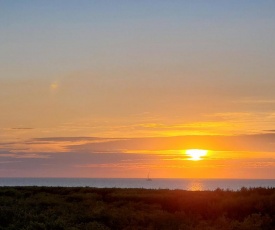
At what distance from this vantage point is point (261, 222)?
22.2 metres

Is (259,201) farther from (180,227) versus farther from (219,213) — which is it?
(180,227)

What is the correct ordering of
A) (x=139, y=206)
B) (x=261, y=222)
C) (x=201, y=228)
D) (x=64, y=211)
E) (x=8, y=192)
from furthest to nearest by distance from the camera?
(x=8, y=192) < (x=139, y=206) < (x=64, y=211) < (x=261, y=222) < (x=201, y=228)

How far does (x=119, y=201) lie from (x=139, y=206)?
226cm

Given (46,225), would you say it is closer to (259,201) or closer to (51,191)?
(259,201)

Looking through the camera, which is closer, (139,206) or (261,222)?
(261,222)

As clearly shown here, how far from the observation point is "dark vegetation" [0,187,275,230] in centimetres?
2192

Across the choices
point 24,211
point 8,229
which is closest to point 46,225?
point 8,229

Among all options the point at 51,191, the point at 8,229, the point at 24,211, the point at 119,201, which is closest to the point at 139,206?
the point at 119,201

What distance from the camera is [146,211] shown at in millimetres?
25250

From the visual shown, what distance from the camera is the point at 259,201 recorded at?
2606 cm

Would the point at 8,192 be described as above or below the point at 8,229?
above

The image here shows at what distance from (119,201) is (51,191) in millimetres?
7998

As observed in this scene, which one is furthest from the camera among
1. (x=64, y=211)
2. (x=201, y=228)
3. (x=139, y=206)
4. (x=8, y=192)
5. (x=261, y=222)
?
(x=8, y=192)

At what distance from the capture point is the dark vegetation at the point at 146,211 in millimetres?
21922
